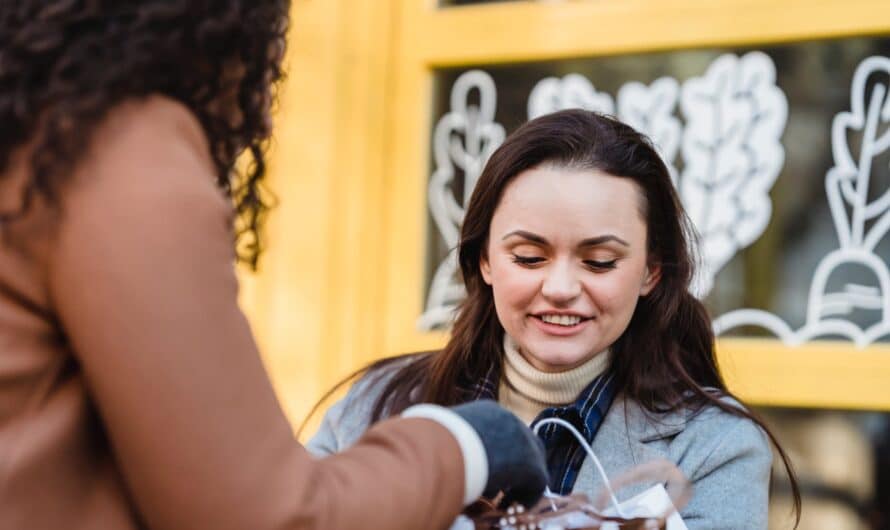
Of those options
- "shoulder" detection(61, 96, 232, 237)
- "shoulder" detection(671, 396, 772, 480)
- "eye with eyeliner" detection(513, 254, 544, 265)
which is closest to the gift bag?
"shoulder" detection(671, 396, 772, 480)

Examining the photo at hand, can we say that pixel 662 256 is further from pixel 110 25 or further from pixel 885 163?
pixel 110 25

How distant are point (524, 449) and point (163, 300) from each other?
43 cm

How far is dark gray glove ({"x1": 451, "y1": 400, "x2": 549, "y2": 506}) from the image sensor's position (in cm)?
123

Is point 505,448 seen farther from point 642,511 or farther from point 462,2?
point 462,2

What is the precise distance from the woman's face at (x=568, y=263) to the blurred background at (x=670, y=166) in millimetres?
548

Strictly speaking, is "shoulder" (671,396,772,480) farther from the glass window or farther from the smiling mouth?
the glass window

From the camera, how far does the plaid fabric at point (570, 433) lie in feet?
6.24

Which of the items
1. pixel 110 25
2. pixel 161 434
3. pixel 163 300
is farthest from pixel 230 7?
pixel 161 434

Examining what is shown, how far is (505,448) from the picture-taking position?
48.8 inches

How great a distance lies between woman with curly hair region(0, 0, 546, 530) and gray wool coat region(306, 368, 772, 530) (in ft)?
→ 2.36

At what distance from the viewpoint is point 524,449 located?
1.26 m

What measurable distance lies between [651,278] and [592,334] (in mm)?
199

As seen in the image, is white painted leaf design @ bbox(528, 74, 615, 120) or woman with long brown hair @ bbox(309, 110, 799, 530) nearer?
woman with long brown hair @ bbox(309, 110, 799, 530)

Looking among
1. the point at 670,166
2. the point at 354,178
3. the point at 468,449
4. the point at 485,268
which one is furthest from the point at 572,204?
the point at 354,178
